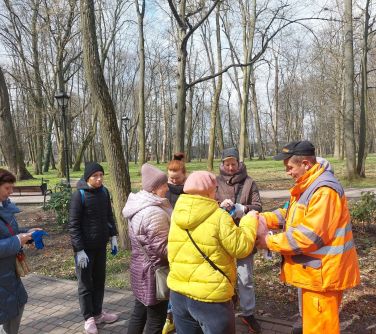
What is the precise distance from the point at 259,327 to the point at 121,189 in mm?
3521

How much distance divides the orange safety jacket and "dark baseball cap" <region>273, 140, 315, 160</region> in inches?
6.4

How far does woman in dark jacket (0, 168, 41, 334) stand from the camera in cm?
296

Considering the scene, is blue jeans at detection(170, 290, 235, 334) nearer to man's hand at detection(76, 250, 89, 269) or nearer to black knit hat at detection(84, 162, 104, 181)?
man's hand at detection(76, 250, 89, 269)

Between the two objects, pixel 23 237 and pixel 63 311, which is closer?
pixel 23 237

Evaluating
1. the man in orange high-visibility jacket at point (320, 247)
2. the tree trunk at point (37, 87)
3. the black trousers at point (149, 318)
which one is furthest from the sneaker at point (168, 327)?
the tree trunk at point (37, 87)

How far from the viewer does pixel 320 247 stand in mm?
2598

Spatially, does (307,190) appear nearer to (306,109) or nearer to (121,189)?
(121,189)

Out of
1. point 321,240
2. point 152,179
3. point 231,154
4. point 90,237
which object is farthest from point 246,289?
point 90,237

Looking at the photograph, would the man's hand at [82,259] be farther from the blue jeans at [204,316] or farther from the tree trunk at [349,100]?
the tree trunk at [349,100]

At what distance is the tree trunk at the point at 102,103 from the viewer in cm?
639

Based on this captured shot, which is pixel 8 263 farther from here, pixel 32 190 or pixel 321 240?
pixel 32 190

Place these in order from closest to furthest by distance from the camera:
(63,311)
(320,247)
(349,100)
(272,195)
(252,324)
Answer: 1. (320,247)
2. (252,324)
3. (63,311)
4. (272,195)
5. (349,100)

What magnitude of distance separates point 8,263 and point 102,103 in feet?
12.6

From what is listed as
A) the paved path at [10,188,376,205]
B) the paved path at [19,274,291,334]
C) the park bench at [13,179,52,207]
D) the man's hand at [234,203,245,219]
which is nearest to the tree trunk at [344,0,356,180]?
the paved path at [10,188,376,205]
